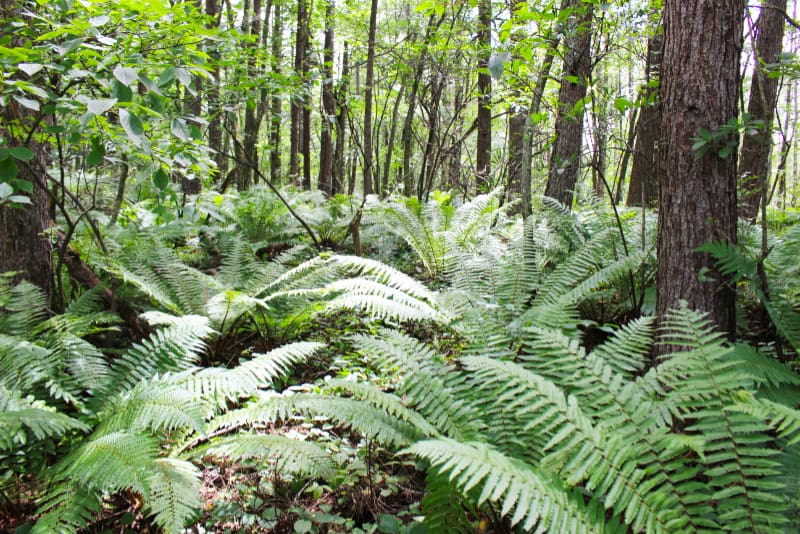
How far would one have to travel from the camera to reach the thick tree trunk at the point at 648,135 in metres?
3.05

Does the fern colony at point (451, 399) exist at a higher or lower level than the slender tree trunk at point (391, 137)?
lower

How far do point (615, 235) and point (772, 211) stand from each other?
11.7 feet

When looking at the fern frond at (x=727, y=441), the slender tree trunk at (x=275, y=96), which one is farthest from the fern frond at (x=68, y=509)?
the slender tree trunk at (x=275, y=96)

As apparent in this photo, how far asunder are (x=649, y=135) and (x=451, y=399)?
4.99 meters

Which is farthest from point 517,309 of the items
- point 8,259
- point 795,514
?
point 8,259

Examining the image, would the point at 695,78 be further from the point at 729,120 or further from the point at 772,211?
the point at 772,211

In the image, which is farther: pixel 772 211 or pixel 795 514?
pixel 772 211

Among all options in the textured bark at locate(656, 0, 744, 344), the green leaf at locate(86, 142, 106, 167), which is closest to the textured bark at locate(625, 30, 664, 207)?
the textured bark at locate(656, 0, 744, 344)

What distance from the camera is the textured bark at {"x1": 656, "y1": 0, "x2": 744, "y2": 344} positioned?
2250 mm

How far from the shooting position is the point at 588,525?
1.25 m

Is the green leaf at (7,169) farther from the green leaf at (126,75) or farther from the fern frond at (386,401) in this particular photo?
the fern frond at (386,401)

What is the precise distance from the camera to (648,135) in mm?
5637

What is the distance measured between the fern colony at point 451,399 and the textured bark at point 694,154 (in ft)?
0.54

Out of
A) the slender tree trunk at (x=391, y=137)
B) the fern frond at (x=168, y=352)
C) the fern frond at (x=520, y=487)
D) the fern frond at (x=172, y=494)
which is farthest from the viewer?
the slender tree trunk at (x=391, y=137)
